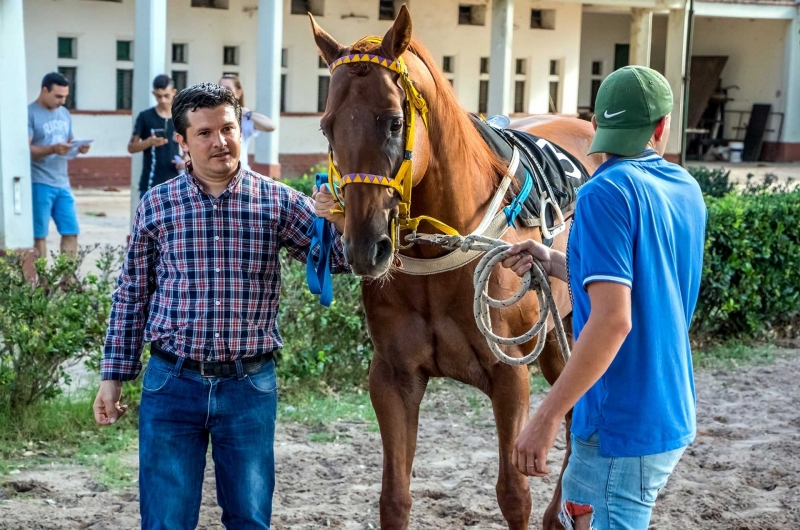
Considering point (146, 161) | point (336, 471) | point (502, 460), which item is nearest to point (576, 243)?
point (502, 460)

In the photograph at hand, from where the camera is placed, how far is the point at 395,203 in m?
3.19

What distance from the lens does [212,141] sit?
3.18 metres

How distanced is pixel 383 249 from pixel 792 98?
79.0 ft

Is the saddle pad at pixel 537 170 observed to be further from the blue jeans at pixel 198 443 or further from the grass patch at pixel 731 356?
the grass patch at pixel 731 356

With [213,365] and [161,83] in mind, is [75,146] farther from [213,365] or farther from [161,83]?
[213,365]

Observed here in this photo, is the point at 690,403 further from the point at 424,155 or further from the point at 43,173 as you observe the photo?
the point at 43,173

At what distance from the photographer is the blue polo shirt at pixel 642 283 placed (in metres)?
2.41

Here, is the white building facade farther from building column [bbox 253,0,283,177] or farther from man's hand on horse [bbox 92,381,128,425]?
man's hand on horse [bbox 92,381,128,425]

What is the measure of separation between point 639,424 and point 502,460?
1385 millimetres

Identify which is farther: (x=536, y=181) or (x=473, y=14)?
(x=473, y=14)

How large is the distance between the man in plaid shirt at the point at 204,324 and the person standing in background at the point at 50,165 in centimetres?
610

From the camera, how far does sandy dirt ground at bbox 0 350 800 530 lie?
456cm

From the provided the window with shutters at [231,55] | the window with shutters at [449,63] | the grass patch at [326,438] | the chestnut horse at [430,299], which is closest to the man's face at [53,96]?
the grass patch at [326,438]

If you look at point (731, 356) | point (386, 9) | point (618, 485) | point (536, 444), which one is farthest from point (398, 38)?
point (386, 9)
